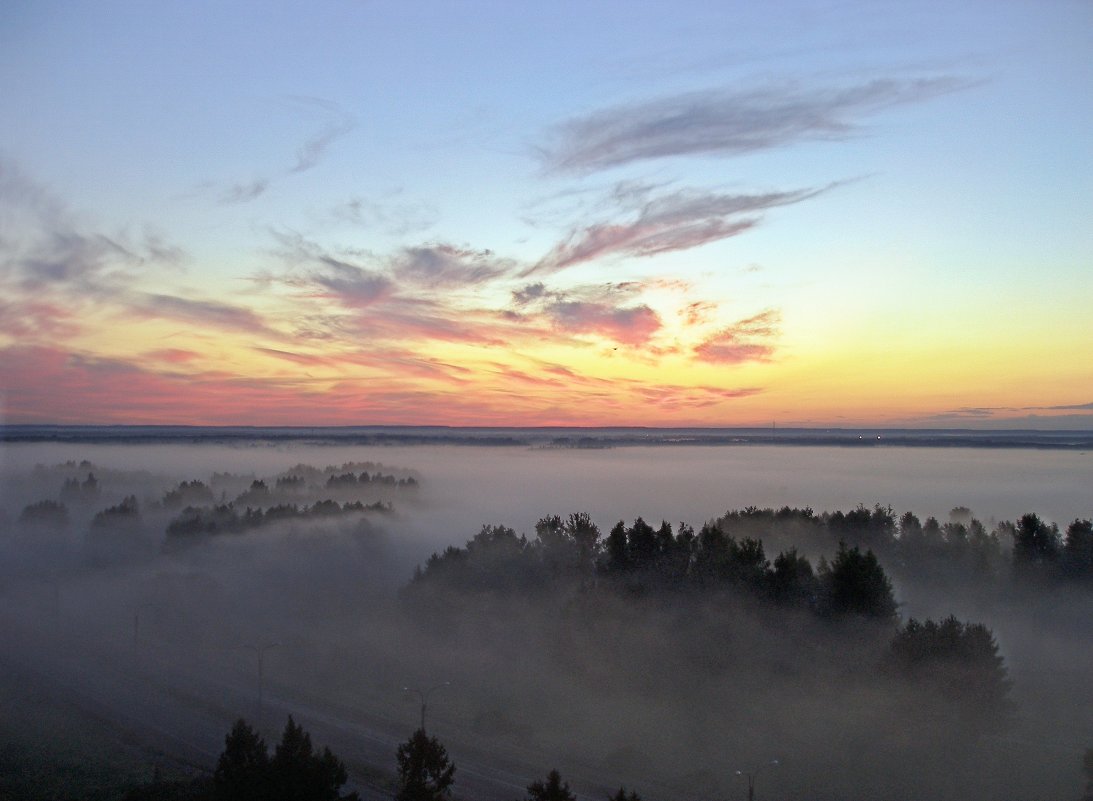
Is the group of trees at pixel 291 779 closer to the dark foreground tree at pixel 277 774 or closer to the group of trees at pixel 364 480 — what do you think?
the dark foreground tree at pixel 277 774

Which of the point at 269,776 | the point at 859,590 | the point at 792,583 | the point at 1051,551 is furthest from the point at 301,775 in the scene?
the point at 1051,551

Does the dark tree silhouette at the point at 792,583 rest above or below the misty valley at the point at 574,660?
above

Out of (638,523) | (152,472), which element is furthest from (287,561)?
(152,472)

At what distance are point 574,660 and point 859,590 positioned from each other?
19.9 metres

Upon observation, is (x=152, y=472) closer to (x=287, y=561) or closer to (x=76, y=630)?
(x=287, y=561)

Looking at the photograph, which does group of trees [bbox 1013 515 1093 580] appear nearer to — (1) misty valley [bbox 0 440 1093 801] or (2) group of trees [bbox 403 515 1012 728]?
(1) misty valley [bbox 0 440 1093 801]

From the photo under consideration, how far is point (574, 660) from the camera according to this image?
53.9m

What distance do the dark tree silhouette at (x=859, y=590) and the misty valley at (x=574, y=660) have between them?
0.45 ft

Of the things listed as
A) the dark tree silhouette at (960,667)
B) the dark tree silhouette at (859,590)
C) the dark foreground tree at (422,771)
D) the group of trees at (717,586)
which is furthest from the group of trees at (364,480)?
the dark foreground tree at (422,771)

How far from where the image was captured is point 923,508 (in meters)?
117

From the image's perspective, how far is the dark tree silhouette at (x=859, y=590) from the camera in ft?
157

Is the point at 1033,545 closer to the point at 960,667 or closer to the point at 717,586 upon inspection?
the point at 717,586

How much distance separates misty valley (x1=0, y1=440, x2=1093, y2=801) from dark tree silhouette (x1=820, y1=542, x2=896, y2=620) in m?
0.14

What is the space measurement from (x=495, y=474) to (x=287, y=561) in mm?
106028
